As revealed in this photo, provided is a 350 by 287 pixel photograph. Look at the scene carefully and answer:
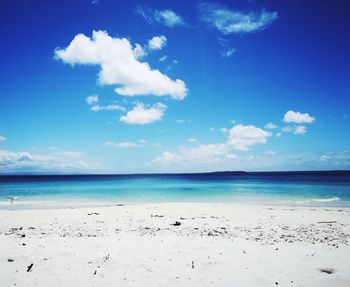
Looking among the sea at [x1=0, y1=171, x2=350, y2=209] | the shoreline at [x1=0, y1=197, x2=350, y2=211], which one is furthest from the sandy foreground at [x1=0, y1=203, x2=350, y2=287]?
the sea at [x1=0, y1=171, x2=350, y2=209]

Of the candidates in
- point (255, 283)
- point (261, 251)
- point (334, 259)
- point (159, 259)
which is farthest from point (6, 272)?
point (334, 259)

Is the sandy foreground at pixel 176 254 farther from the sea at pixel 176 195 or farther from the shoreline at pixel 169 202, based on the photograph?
the sea at pixel 176 195

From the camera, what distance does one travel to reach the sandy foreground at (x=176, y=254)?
6.81 m

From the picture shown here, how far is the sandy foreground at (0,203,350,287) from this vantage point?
6.81 m

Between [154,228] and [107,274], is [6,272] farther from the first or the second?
[154,228]

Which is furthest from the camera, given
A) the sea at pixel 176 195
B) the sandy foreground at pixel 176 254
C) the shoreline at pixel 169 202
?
the sea at pixel 176 195

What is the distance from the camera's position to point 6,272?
7.04 m

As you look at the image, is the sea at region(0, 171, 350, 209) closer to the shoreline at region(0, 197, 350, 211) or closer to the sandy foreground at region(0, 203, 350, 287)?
the shoreline at region(0, 197, 350, 211)

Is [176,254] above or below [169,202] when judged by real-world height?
above

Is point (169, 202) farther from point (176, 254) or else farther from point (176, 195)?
point (176, 254)

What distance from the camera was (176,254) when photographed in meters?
8.57

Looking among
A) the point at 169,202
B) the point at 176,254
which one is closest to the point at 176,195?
A: the point at 169,202

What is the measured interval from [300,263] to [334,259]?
113 centimetres

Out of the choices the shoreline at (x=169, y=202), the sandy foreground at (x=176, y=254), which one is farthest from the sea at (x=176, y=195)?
the sandy foreground at (x=176, y=254)
